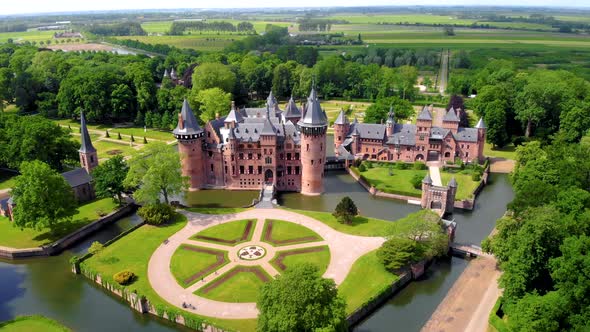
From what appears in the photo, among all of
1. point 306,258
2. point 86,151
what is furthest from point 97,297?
point 86,151

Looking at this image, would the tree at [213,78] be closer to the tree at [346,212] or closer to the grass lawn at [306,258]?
the tree at [346,212]

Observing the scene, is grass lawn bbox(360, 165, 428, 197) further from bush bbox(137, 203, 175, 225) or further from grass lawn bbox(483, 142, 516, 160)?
bush bbox(137, 203, 175, 225)

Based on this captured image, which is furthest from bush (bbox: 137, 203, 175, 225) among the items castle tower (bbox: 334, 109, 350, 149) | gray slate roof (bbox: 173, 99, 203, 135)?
castle tower (bbox: 334, 109, 350, 149)

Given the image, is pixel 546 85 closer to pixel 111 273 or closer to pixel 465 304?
pixel 465 304

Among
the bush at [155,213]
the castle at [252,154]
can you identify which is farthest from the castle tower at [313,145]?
the bush at [155,213]

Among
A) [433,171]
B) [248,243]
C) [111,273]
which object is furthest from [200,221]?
[433,171]
